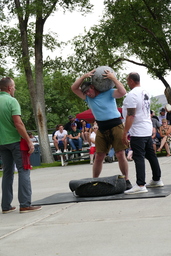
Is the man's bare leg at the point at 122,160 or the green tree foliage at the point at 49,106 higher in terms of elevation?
the green tree foliage at the point at 49,106

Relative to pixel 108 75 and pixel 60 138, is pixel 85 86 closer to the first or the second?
pixel 108 75

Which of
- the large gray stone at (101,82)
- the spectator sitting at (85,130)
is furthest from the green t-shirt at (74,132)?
the large gray stone at (101,82)

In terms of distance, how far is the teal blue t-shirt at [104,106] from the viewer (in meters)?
8.72

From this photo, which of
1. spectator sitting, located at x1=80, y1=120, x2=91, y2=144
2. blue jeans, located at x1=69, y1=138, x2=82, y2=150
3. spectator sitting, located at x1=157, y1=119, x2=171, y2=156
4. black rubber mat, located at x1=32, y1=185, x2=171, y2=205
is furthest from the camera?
spectator sitting, located at x1=80, y1=120, x2=91, y2=144

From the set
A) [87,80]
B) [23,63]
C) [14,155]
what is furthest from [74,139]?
[14,155]

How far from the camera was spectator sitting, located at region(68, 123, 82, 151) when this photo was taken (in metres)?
21.8

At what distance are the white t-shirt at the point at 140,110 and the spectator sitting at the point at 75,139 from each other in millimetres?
13317

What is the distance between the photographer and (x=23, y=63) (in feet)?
77.0

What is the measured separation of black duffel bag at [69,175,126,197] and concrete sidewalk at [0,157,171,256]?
0.54 meters

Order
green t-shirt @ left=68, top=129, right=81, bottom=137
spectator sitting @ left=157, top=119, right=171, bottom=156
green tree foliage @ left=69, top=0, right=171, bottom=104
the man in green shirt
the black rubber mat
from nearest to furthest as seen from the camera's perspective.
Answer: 1. the man in green shirt
2. the black rubber mat
3. spectator sitting @ left=157, top=119, right=171, bottom=156
4. green t-shirt @ left=68, top=129, right=81, bottom=137
5. green tree foliage @ left=69, top=0, right=171, bottom=104

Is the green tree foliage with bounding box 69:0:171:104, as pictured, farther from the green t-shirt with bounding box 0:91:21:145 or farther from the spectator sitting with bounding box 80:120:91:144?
the green t-shirt with bounding box 0:91:21:145

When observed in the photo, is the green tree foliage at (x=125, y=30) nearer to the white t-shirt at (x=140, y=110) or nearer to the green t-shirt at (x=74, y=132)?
the green t-shirt at (x=74, y=132)

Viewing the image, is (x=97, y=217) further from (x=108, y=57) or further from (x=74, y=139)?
(x=108, y=57)

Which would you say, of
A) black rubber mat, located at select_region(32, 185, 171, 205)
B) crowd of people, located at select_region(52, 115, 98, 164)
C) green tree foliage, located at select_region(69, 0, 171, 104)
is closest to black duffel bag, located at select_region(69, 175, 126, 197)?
black rubber mat, located at select_region(32, 185, 171, 205)
